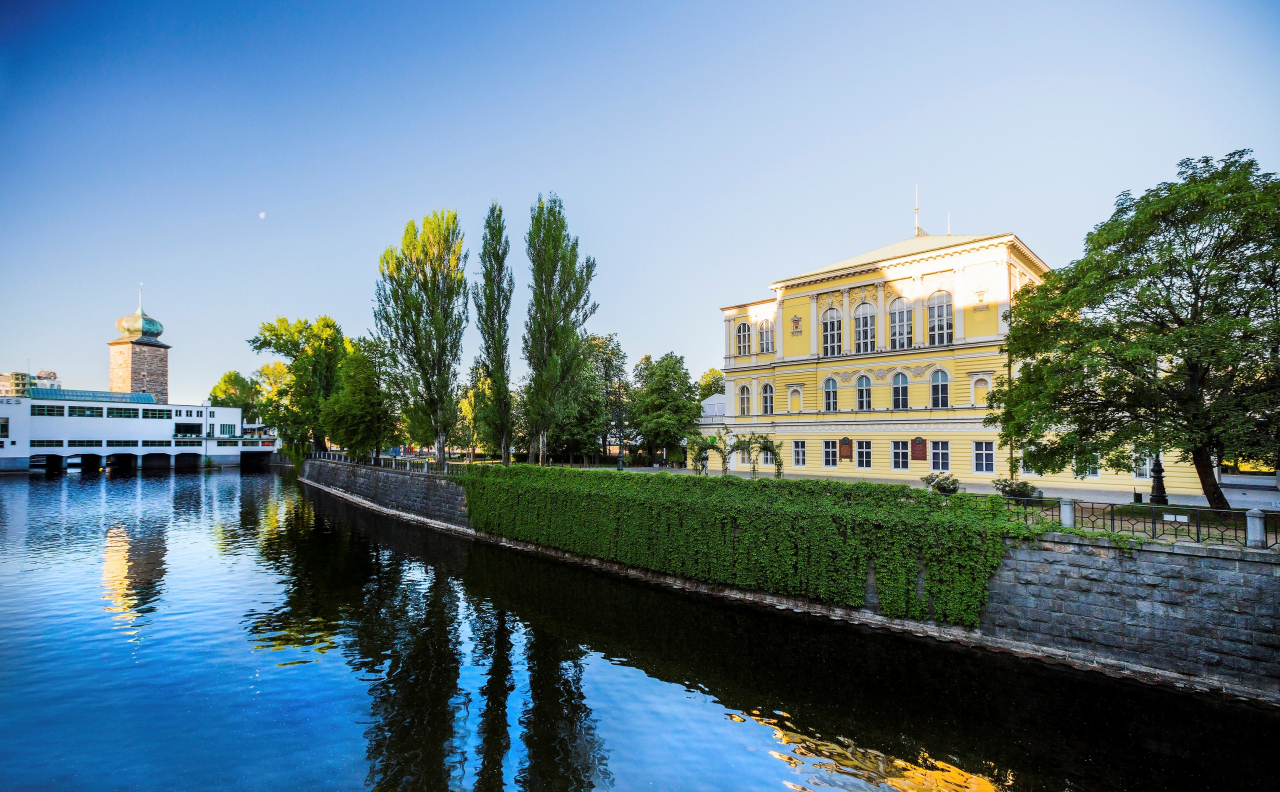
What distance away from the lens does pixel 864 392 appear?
1396 inches

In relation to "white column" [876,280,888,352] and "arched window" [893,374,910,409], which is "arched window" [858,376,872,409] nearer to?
"arched window" [893,374,910,409]

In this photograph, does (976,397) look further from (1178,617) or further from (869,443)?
(1178,617)

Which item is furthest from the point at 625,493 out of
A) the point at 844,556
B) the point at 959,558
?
the point at 959,558

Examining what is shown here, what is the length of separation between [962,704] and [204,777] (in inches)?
564

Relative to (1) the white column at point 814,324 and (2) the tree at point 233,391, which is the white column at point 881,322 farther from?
(2) the tree at point 233,391

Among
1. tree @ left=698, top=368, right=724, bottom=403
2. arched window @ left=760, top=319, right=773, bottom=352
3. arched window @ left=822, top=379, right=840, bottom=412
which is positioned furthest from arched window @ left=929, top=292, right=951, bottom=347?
tree @ left=698, top=368, right=724, bottom=403

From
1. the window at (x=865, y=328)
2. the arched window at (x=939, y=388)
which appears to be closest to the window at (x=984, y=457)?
the arched window at (x=939, y=388)

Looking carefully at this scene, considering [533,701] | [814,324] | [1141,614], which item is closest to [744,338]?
[814,324]

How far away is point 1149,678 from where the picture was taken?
12234mm

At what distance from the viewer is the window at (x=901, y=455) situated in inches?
1319

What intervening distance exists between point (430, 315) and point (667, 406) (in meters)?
20.8

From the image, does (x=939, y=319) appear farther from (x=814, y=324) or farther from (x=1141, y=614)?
(x=1141, y=614)

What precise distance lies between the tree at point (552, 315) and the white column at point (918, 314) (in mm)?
19741

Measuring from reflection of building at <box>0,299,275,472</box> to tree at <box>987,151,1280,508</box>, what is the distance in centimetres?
9717
